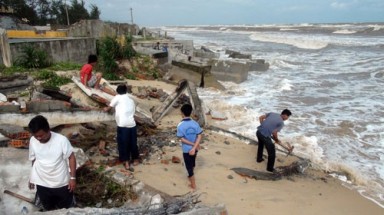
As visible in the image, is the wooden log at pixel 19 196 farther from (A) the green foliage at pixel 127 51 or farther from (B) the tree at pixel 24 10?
(B) the tree at pixel 24 10

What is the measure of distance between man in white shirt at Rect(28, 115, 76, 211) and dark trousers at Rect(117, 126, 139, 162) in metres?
2.12

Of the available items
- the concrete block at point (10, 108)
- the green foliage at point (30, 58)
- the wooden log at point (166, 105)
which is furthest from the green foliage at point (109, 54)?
the concrete block at point (10, 108)

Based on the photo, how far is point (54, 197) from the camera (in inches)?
163

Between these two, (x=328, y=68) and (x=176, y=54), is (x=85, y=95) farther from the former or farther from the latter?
(x=328, y=68)

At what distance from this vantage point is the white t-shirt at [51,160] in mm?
3820

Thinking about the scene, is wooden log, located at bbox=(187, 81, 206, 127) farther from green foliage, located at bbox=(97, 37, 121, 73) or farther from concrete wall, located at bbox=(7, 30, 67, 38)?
concrete wall, located at bbox=(7, 30, 67, 38)

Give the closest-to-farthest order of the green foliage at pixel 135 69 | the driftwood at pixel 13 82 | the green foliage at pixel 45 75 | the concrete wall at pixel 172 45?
1. the driftwood at pixel 13 82
2. the green foliage at pixel 45 75
3. the green foliage at pixel 135 69
4. the concrete wall at pixel 172 45

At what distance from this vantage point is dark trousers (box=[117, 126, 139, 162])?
6.30 meters

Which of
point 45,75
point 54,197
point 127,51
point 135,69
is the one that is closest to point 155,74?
point 135,69

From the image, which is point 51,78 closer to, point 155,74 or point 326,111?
point 155,74

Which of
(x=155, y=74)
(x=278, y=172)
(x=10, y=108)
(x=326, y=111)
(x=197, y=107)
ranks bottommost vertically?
(x=326, y=111)

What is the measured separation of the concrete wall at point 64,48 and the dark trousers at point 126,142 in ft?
31.5

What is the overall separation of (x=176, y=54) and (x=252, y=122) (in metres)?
9.35

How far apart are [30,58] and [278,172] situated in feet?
36.4
